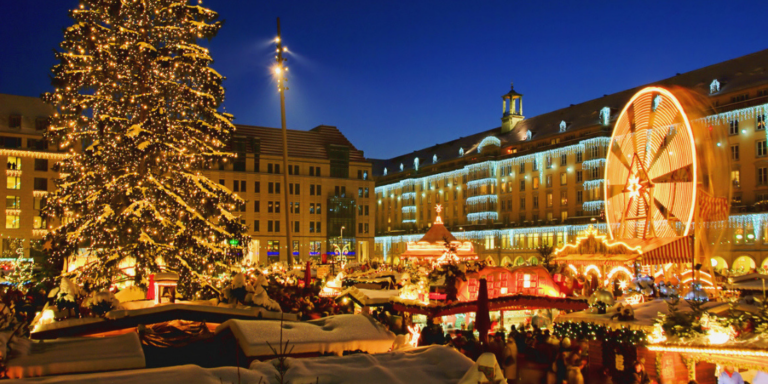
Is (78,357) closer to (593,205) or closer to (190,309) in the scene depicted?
(190,309)

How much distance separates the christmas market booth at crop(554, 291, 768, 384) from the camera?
9547 millimetres

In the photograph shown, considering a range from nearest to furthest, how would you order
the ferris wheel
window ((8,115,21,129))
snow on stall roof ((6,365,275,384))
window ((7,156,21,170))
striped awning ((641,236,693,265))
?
snow on stall roof ((6,365,275,384)) < striped awning ((641,236,693,265)) < the ferris wheel < window ((7,156,21,170)) < window ((8,115,21,129))

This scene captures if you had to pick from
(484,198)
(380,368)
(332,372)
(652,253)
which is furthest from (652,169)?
(484,198)

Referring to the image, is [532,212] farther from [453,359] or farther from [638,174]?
[453,359]

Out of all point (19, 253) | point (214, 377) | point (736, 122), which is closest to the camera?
point (214, 377)

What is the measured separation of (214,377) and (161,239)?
12188 millimetres

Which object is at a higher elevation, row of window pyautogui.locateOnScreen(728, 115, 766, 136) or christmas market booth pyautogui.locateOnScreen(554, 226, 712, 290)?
row of window pyautogui.locateOnScreen(728, 115, 766, 136)

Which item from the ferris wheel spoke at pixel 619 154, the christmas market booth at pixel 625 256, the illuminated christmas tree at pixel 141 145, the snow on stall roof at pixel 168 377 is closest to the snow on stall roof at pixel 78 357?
the snow on stall roof at pixel 168 377

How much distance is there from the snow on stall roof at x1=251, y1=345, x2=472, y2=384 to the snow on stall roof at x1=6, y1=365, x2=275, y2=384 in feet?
0.70

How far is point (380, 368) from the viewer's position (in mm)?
6141

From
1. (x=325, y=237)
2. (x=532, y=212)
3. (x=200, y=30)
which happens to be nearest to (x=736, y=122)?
(x=532, y=212)

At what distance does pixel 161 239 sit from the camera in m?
16.9

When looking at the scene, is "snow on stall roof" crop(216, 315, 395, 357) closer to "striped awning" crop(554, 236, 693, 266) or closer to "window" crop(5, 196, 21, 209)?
"striped awning" crop(554, 236, 693, 266)

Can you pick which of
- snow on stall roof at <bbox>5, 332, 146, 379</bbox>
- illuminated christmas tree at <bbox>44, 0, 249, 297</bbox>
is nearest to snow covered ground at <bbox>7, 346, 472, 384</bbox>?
snow on stall roof at <bbox>5, 332, 146, 379</bbox>
